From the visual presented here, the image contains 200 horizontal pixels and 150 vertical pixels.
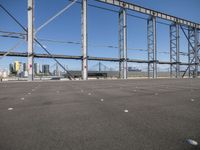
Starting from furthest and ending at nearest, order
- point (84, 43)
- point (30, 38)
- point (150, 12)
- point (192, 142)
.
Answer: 1. point (150, 12)
2. point (84, 43)
3. point (30, 38)
4. point (192, 142)

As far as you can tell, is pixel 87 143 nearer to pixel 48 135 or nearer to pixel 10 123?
pixel 48 135

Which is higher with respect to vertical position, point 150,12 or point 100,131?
point 150,12

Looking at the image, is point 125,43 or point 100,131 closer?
point 100,131

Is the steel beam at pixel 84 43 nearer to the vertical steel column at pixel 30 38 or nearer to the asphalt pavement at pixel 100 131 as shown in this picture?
the vertical steel column at pixel 30 38

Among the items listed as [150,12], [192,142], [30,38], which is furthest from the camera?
[150,12]

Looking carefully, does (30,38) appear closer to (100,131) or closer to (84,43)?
(84,43)

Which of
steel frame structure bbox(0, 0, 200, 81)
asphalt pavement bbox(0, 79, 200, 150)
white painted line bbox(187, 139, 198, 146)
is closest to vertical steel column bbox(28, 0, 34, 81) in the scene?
steel frame structure bbox(0, 0, 200, 81)

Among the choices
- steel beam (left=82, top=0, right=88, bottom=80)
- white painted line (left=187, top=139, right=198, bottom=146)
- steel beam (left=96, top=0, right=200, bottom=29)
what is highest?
steel beam (left=96, top=0, right=200, bottom=29)

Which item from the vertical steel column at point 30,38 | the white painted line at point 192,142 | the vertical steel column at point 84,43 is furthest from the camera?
the vertical steel column at point 84,43

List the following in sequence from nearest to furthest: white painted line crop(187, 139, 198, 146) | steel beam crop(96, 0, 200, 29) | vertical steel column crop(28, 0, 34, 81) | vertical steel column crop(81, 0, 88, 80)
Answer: white painted line crop(187, 139, 198, 146) → vertical steel column crop(28, 0, 34, 81) → vertical steel column crop(81, 0, 88, 80) → steel beam crop(96, 0, 200, 29)

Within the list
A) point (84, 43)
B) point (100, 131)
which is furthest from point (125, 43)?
point (100, 131)

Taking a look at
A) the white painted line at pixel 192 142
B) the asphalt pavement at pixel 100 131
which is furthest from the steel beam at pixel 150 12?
the white painted line at pixel 192 142

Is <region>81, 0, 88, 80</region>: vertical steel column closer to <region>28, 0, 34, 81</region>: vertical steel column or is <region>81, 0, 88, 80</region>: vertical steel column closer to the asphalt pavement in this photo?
<region>28, 0, 34, 81</region>: vertical steel column

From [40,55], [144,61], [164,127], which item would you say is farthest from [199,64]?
[164,127]
